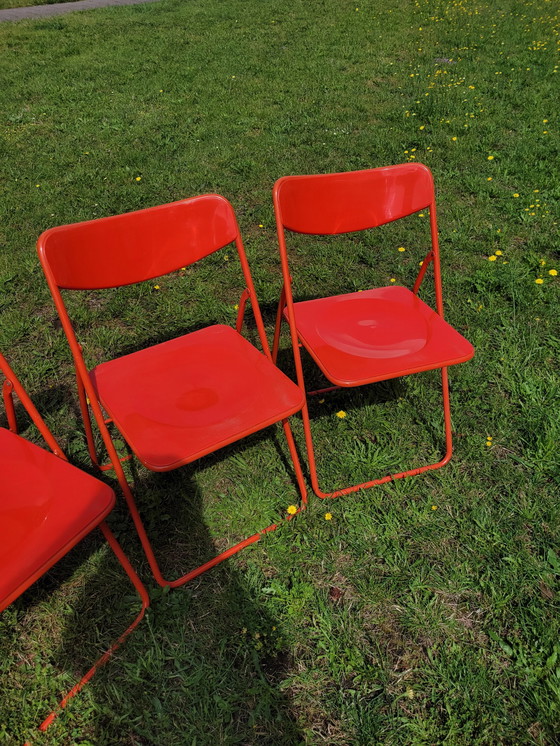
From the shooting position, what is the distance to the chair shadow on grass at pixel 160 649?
159cm

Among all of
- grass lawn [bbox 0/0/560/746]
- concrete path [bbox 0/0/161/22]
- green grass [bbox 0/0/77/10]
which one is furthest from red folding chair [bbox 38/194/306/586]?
green grass [bbox 0/0/77/10]

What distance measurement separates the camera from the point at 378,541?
203 cm

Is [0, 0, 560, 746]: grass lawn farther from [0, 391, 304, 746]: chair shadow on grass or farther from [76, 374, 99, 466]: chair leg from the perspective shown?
[76, 374, 99, 466]: chair leg

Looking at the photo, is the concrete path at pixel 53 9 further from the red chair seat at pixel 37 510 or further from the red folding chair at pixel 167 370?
the red chair seat at pixel 37 510

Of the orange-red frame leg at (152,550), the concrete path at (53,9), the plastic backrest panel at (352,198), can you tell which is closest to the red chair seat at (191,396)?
the orange-red frame leg at (152,550)

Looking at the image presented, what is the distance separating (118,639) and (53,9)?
13.4 m

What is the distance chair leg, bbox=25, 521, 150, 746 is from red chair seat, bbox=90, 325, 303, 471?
0.30 meters

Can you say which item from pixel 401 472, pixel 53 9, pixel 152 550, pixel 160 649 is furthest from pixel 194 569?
pixel 53 9

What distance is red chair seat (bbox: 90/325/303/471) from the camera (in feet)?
5.38

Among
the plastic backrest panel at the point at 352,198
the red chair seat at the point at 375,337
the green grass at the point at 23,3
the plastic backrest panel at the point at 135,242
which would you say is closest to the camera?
the plastic backrest panel at the point at 135,242

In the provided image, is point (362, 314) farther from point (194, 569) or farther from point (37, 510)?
point (37, 510)

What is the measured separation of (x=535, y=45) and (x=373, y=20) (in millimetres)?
2857

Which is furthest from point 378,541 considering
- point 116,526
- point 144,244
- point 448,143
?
point 448,143

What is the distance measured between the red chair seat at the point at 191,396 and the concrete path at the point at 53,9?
38.1 feet
